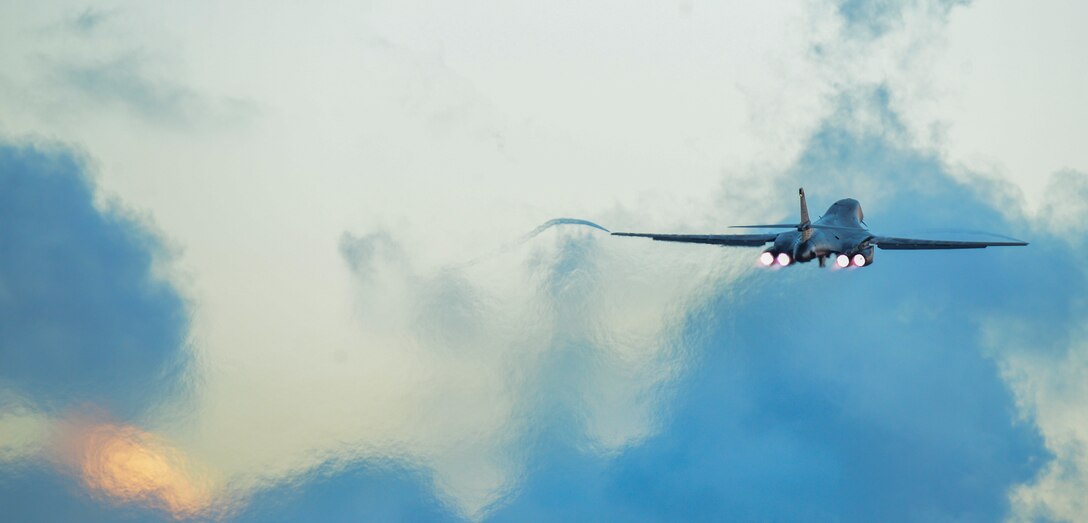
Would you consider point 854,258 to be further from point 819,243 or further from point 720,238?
point 720,238

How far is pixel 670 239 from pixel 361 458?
3477 centimetres

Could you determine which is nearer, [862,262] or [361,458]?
[862,262]

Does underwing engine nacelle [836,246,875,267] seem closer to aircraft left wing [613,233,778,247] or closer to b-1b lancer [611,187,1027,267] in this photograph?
b-1b lancer [611,187,1027,267]

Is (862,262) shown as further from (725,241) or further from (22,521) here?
(22,521)

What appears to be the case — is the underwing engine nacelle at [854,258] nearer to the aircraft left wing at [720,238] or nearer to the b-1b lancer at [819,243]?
the b-1b lancer at [819,243]

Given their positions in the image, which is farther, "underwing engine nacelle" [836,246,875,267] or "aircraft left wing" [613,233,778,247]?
"aircraft left wing" [613,233,778,247]

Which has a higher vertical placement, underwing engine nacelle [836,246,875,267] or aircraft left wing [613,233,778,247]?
aircraft left wing [613,233,778,247]

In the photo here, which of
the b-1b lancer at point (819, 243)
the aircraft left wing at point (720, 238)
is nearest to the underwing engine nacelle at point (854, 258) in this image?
the b-1b lancer at point (819, 243)

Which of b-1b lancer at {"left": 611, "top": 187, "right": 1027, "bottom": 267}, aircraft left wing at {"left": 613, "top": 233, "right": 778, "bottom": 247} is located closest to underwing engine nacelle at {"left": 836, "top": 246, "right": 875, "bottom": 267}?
b-1b lancer at {"left": 611, "top": 187, "right": 1027, "bottom": 267}

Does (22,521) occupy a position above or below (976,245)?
above

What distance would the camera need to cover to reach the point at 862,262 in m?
110

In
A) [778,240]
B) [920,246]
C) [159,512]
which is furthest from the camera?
[159,512]

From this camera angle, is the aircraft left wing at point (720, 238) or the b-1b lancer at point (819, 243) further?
the aircraft left wing at point (720, 238)

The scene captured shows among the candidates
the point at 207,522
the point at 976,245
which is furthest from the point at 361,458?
the point at 976,245
